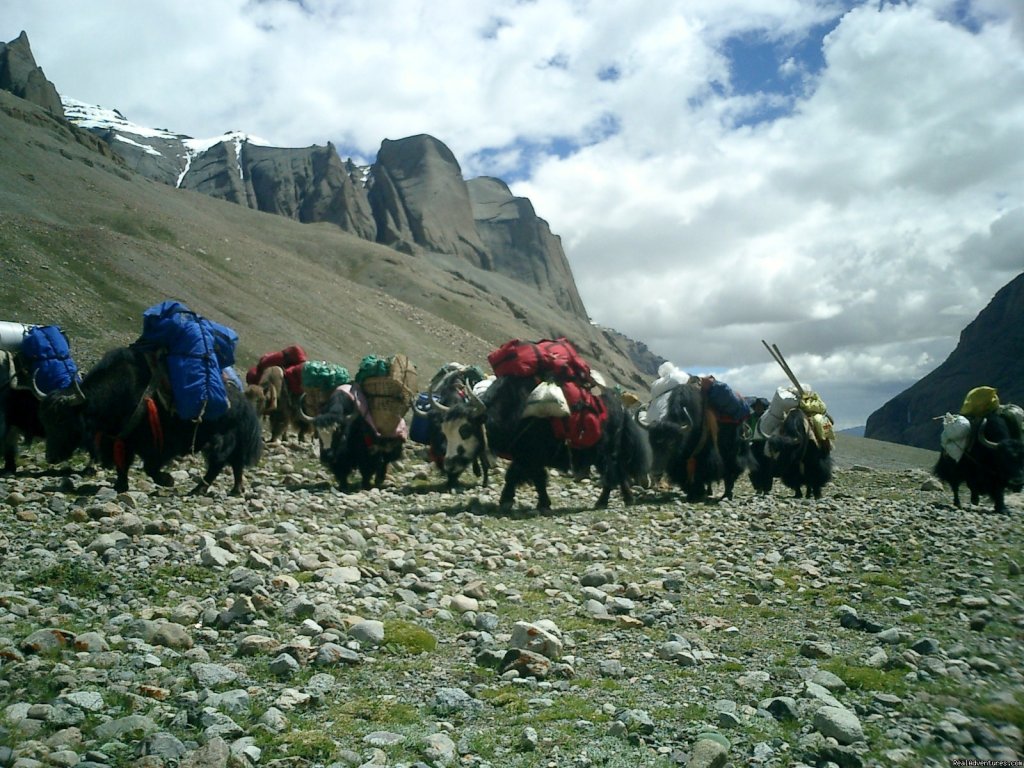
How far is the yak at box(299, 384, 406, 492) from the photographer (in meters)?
10.9

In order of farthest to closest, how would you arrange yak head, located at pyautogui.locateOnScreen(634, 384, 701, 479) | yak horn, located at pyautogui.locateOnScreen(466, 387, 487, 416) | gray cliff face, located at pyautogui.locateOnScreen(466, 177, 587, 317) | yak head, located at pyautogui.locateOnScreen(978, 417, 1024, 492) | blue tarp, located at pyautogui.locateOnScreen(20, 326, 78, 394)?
gray cliff face, located at pyautogui.locateOnScreen(466, 177, 587, 317)
yak head, located at pyautogui.locateOnScreen(978, 417, 1024, 492)
yak head, located at pyautogui.locateOnScreen(634, 384, 701, 479)
yak horn, located at pyautogui.locateOnScreen(466, 387, 487, 416)
blue tarp, located at pyautogui.locateOnScreen(20, 326, 78, 394)

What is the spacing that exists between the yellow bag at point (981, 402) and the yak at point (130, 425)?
10.4m

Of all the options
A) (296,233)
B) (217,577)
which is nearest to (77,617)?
(217,577)

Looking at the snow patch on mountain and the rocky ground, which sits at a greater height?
the snow patch on mountain

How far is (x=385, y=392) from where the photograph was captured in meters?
11.2

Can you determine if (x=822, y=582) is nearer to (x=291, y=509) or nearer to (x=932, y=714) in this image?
(x=932, y=714)

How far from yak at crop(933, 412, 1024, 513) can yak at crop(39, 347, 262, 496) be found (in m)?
9.92

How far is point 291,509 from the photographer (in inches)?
308

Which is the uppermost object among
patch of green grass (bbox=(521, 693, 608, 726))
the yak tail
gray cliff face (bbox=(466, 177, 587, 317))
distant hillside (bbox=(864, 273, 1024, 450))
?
gray cliff face (bbox=(466, 177, 587, 317))

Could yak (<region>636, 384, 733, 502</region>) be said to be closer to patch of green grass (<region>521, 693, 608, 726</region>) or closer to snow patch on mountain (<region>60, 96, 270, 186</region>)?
patch of green grass (<region>521, 693, 608, 726</region>)

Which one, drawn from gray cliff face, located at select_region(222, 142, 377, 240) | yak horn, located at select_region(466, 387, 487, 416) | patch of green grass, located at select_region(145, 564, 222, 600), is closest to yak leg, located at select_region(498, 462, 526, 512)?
yak horn, located at select_region(466, 387, 487, 416)

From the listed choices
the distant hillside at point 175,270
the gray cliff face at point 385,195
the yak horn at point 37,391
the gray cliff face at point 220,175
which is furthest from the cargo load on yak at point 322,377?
the gray cliff face at point 220,175

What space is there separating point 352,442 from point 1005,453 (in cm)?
927

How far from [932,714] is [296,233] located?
324 ft
